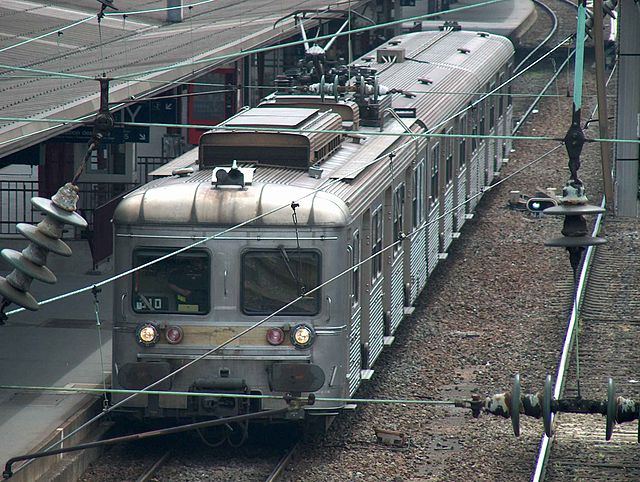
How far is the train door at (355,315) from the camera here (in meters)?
12.0

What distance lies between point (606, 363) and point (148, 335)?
5.70 metres

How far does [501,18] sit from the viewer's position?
4347 centimetres

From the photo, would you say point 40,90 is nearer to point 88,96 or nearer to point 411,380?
point 88,96

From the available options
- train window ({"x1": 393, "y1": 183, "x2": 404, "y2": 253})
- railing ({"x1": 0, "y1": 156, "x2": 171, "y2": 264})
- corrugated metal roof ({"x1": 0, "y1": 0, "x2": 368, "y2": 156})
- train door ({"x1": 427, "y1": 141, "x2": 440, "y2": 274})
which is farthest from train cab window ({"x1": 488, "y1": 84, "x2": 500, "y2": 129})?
train window ({"x1": 393, "y1": 183, "x2": 404, "y2": 253})

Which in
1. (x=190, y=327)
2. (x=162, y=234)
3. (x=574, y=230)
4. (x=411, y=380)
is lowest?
(x=411, y=380)

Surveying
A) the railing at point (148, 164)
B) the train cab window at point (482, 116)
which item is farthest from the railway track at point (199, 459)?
the railing at point (148, 164)

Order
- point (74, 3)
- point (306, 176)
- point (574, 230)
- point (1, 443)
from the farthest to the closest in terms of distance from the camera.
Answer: point (74, 3)
point (306, 176)
point (1, 443)
point (574, 230)

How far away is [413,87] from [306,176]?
571 cm

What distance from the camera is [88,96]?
14852 millimetres

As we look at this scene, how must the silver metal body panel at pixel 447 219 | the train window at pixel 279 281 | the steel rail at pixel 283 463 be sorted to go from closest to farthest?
the steel rail at pixel 283 463 < the train window at pixel 279 281 < the silver metal body panel at pixel 447 219

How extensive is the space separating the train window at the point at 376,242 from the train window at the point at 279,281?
1.37 m

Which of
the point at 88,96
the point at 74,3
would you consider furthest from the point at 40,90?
the point at 74,3

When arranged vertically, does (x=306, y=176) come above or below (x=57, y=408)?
above

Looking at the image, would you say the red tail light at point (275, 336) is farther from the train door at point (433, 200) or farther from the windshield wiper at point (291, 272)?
the train door at point (433, 200)
